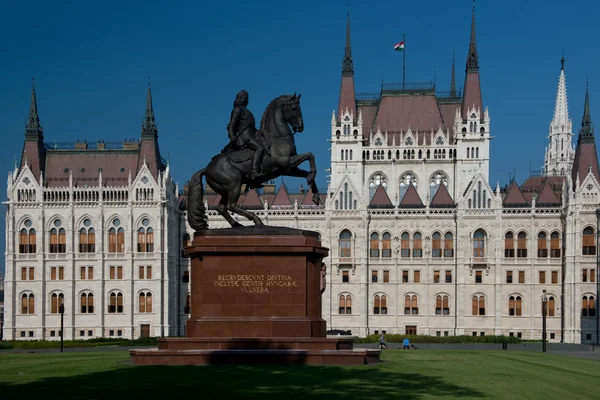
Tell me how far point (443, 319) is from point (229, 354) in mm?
75441

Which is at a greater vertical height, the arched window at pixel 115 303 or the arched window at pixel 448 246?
the arched window at pixel 448 246

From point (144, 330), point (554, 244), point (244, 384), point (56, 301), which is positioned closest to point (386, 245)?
point (554, 244)

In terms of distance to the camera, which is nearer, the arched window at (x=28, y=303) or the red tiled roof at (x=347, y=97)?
the arched window at (x=28, y=303)

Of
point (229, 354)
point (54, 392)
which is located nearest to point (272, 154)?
point (229, 354)

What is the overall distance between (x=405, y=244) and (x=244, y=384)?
81.1 meters

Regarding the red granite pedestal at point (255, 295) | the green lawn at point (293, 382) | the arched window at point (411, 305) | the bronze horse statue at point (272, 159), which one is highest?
the bronze horse statue at point (272, 159)

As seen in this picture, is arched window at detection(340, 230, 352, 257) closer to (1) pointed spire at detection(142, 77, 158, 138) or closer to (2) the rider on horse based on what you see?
(1) pointed spire at detection(142, 77, 158, 138)

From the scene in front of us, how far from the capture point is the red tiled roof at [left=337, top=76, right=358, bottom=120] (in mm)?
120000

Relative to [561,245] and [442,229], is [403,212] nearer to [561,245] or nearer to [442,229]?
[442,229]

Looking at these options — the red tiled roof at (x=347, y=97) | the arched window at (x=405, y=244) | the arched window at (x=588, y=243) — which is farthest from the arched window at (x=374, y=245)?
the arched window at (x=588, y=243)

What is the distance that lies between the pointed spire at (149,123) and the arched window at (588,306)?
169 ft

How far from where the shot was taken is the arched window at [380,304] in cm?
10606

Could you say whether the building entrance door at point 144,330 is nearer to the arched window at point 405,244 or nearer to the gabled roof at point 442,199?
the arched window at point 405,244

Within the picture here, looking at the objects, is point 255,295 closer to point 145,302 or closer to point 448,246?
point 145,302
